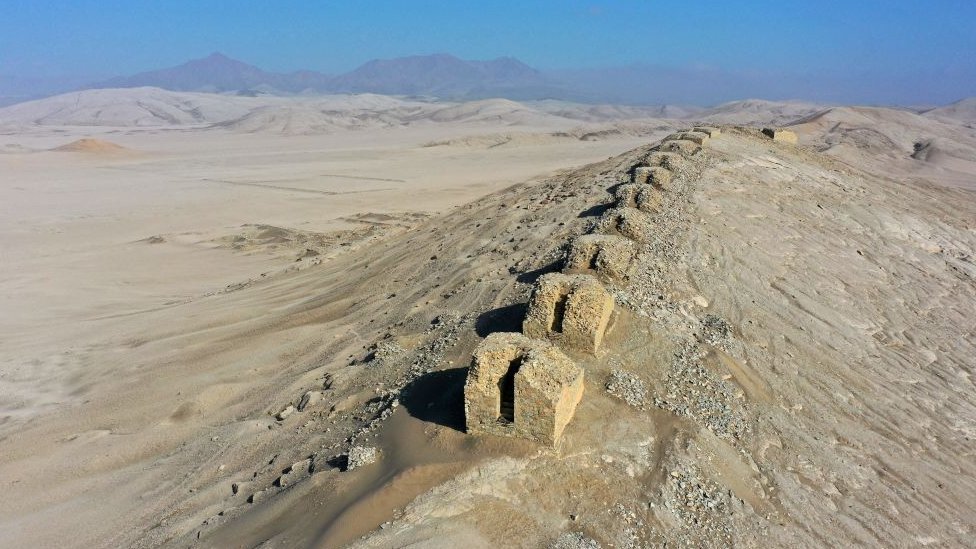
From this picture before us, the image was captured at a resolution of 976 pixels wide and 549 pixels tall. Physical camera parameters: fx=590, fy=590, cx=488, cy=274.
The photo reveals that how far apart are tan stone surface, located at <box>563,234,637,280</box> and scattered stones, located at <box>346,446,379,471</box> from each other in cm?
468

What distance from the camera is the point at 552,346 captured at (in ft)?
21.0

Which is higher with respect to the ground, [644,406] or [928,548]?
[644,406]

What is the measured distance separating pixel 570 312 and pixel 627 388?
3.84ft

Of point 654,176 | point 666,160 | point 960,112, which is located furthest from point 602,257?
point 960,112

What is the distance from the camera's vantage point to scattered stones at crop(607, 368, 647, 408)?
22.9 ft

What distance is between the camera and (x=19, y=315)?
14820 millimetres

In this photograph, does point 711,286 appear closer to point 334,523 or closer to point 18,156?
point 334,523

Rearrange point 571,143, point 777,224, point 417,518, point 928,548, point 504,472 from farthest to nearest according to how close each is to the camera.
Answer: point 571,143 → point 777,224 → point 928,548 → point 504,472 → point 417,518

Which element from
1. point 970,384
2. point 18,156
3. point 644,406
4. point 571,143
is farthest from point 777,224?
point 18,156

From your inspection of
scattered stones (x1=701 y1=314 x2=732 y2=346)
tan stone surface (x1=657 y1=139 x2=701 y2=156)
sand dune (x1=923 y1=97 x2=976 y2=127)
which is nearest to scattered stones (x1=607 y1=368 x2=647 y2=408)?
scattered stones (x1=701 y1=314 x2=732 y2=346)

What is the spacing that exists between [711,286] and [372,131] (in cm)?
7519

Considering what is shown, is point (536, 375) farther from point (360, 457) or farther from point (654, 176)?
point (654, 176)

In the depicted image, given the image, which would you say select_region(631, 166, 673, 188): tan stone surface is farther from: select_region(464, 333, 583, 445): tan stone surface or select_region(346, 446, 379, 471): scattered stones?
select_region(346, 446, 379, 471): scattered stones

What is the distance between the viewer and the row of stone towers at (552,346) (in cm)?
579
